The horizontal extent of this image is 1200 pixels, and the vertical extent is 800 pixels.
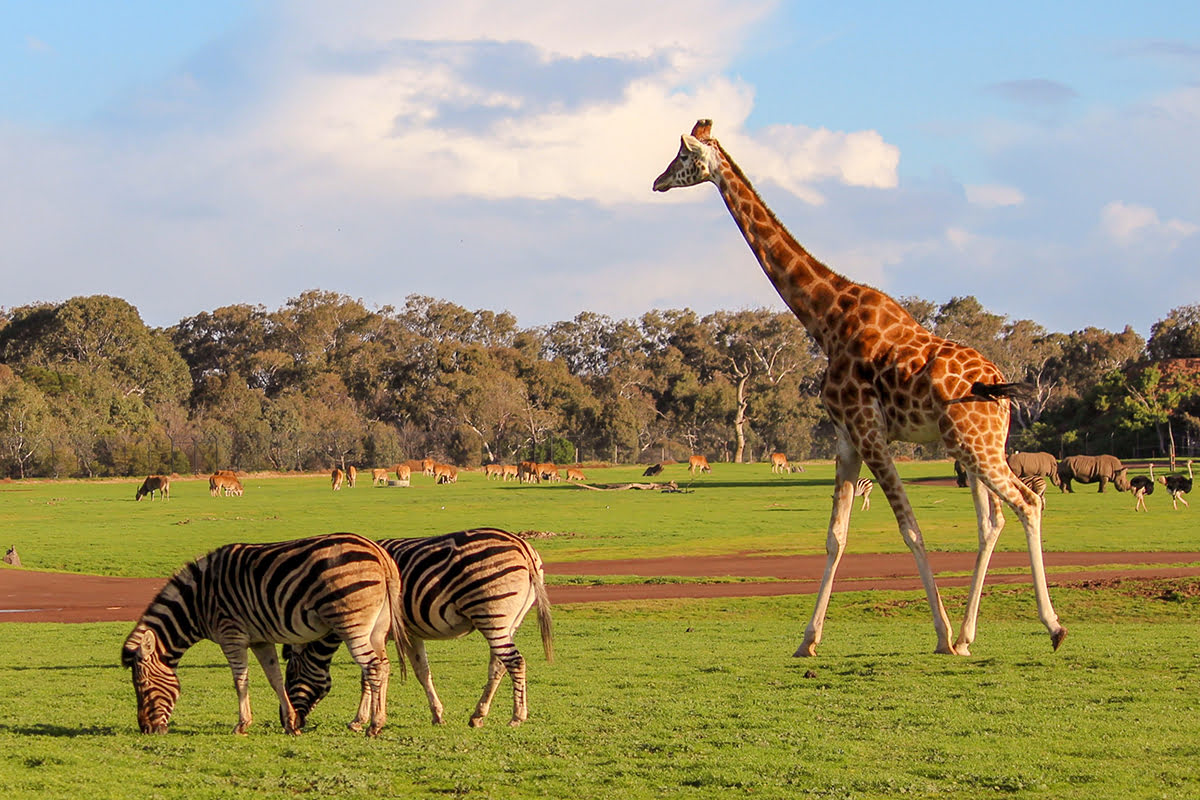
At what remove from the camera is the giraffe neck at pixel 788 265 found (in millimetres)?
12875

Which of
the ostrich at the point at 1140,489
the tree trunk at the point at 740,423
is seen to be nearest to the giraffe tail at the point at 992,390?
the ostrich at the point at 1140,489

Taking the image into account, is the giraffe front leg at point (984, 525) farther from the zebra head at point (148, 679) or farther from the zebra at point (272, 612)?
the zebra head at point (148, 679)

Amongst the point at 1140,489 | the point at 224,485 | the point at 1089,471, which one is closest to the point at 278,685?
the point at 1140,489

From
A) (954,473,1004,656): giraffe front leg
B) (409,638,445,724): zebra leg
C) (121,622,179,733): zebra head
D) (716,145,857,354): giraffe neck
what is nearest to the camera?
(121,622,179,733): zebra head

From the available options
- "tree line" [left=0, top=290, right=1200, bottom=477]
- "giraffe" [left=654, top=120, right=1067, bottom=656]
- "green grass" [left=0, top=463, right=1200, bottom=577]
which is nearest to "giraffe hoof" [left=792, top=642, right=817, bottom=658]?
"giraffe" [left=654, top=120, right=1067, bottom=656]

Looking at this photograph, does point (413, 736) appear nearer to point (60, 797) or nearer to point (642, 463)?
point (60, 797)

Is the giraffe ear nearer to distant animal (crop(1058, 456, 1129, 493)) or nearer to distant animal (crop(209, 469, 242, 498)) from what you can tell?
distant animal (crop(1058, 456, 1129, 493))

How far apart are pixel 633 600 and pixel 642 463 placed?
89125mm

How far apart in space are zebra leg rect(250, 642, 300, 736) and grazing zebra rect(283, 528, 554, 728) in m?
0.12

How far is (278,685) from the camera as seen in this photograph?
9.46 metres

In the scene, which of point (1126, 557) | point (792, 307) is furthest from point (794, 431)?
point (792, 307)

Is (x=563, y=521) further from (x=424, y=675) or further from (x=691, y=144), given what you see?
(x=424, y=675)

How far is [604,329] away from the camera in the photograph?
438 ft

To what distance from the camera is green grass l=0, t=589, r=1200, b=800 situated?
7.86m
